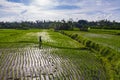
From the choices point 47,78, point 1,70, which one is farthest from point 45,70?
point 1,70

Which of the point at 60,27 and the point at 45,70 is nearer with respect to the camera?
the point at 45,70

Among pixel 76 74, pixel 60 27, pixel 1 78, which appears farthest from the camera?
pixel 60 27

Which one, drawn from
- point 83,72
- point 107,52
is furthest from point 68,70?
point 107,52

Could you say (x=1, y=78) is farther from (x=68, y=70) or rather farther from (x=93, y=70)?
(x=93, y=70)

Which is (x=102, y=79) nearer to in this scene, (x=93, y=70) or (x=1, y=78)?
(x=93, y=70)

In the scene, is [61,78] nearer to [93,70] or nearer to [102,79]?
[102,79]

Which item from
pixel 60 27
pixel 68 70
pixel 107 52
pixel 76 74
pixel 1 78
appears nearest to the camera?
pixel 1 78

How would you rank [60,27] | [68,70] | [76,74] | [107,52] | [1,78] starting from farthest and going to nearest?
[60,27] < [107,52] < [68,70] < [76,74] < [1,78]

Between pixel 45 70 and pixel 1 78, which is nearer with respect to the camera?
pixel 1 78

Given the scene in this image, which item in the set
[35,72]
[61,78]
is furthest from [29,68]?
[61,78]
